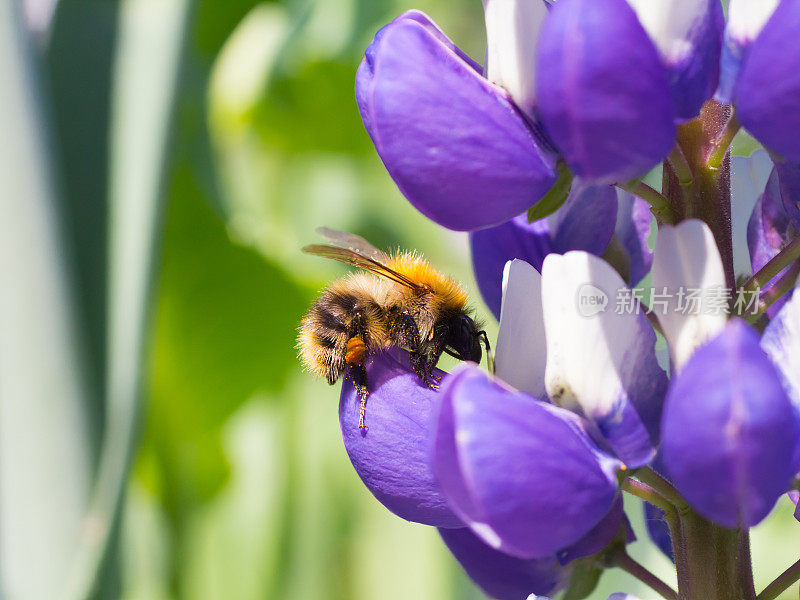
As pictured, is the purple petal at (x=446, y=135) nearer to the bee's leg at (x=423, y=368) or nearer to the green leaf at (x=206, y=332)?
the bee's leg at (x=423, y=368)

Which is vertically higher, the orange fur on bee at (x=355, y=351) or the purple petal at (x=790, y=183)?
the purple petal at (x=790, y=183)

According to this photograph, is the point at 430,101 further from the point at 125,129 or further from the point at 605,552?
the point at 125,129

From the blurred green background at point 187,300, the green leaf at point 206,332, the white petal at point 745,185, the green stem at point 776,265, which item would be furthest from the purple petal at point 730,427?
the green leaf at point 206,332

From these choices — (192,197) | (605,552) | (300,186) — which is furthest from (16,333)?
(300,186)

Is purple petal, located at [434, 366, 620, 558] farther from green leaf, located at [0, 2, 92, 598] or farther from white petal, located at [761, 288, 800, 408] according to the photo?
green leaf, located at [0, 2, 92, 598]

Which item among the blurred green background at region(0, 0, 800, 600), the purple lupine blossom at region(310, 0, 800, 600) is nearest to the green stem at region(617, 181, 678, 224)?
the purple lupine blossom at region(310, 0, 800, 600)

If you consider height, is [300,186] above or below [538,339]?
above

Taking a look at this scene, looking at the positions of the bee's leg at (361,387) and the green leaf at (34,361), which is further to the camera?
the green leaf at (34,361)
